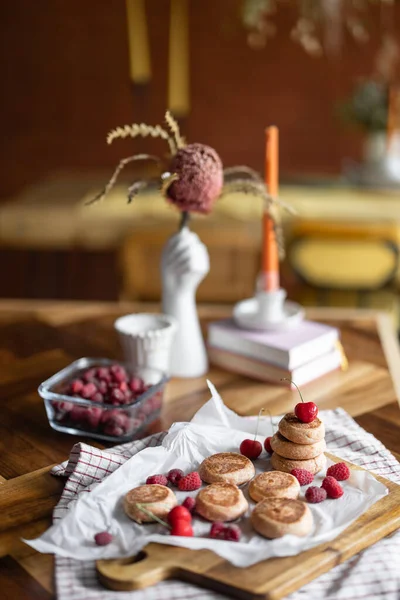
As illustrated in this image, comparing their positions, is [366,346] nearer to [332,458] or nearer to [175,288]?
[175,288]

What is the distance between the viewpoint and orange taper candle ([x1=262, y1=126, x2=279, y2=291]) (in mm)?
1371

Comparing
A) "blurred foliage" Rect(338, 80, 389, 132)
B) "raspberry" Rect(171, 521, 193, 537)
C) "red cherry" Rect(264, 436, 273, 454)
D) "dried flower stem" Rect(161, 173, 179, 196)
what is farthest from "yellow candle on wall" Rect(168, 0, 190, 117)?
"raspberry" Rect(171, 521, 193, 537)

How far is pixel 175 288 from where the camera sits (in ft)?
4.65

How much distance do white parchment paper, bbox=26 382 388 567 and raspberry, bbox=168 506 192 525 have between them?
2 cm

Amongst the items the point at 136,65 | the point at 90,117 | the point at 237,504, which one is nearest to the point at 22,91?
the point at 90,117

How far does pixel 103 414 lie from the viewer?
1.13m

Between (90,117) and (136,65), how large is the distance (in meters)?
0.62

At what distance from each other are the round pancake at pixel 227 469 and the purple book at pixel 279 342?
1.34 feet

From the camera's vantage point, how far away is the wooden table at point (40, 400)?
89 centimetres

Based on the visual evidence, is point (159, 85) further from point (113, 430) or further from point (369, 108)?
point (113, 430)

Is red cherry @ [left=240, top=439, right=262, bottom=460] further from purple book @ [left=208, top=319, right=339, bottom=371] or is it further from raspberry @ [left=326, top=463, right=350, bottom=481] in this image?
purple book @ [left=208, top=319, right=339, bottom=371]

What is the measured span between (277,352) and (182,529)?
0.58m

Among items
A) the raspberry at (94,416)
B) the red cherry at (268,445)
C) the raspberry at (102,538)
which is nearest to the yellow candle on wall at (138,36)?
the raspberry at (94,416)

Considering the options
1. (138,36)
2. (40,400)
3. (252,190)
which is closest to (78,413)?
(40,400)
